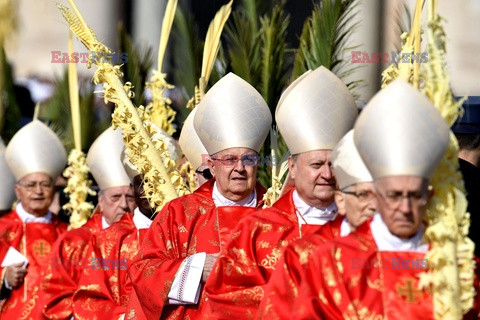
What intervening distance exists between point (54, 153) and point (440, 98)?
5.49m

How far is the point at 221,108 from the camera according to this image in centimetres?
779

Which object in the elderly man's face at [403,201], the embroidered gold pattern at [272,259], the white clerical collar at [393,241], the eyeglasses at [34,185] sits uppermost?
the elderly man's face at [403,201]

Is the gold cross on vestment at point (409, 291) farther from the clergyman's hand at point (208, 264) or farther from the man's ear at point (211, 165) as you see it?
the man's ear at point (211, 165)

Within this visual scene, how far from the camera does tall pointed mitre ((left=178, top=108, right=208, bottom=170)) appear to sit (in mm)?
8352

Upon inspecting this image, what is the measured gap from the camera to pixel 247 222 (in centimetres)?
694

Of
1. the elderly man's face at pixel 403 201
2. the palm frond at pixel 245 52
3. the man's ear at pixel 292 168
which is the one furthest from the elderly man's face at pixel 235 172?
the palm frond at pixel 245 52

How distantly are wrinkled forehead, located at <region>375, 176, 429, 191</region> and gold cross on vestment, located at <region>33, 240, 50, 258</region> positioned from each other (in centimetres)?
548

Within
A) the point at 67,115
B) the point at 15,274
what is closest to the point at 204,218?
the point at 15,274

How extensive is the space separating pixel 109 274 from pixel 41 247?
2000mm

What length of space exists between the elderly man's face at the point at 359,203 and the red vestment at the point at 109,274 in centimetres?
277

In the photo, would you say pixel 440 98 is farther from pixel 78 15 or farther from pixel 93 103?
pixel 93 103

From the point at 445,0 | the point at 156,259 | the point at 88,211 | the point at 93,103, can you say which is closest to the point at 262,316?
the point at 156,259

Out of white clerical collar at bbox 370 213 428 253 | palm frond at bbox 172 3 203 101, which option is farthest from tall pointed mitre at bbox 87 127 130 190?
white clerical collar at bbox 370 213 428 253

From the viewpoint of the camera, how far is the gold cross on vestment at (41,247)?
10615mm
